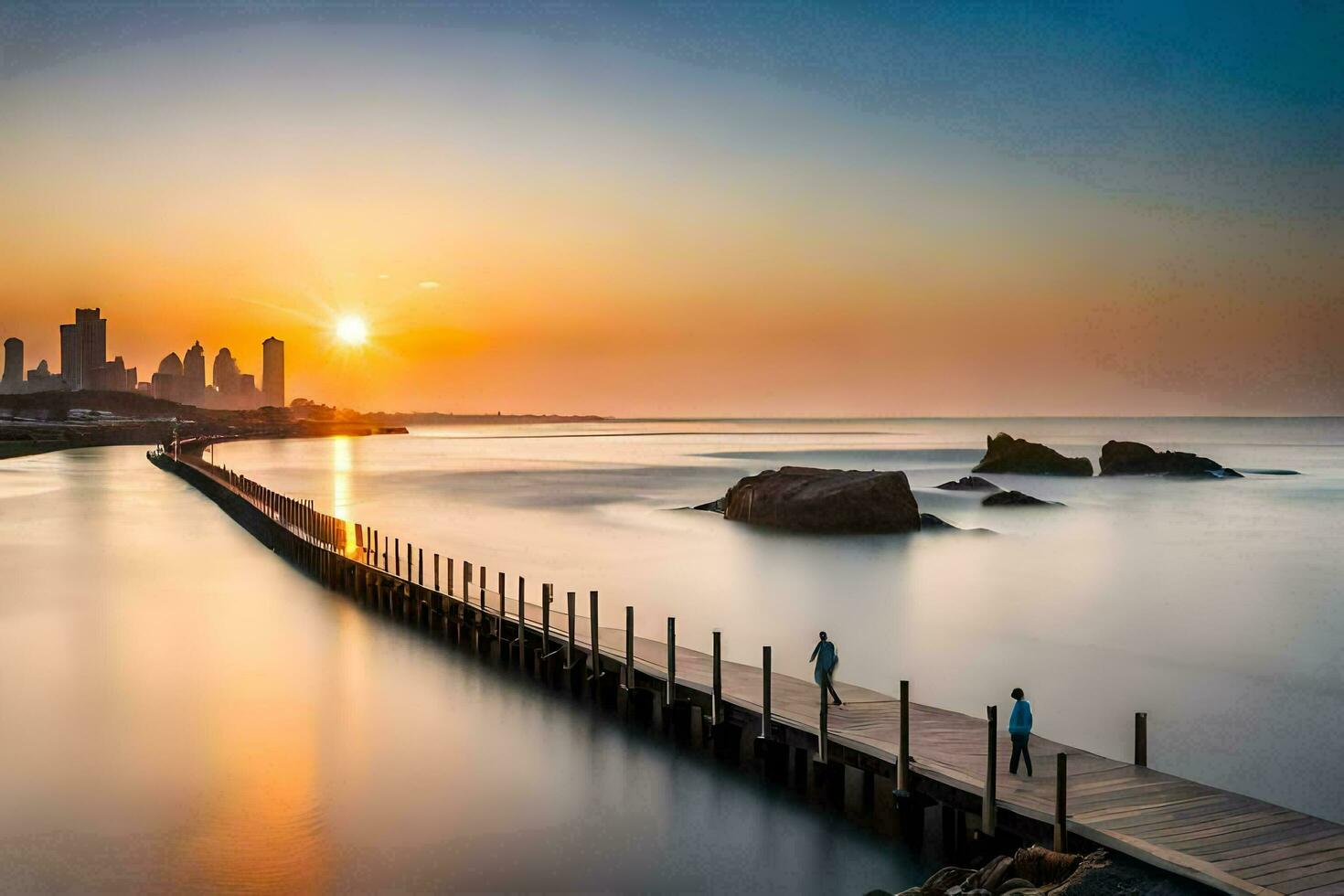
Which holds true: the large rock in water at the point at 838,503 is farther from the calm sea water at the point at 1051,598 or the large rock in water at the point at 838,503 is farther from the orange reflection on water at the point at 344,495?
the orange reflection on water at the point at 344,495

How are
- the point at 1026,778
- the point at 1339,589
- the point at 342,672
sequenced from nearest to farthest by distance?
the point at 1026,778, the point at 342,672, the point at 1339,589

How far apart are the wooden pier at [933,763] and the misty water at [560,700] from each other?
803 mm

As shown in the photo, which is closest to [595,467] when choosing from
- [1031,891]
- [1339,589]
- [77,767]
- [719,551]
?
[719,551]

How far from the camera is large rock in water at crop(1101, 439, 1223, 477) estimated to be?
89.9 m

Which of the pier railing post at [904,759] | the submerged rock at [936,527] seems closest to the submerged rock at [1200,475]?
the submerged rock at [936,527]

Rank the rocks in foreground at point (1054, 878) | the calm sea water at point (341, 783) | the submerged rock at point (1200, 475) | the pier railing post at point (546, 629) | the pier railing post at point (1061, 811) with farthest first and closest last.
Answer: the submerged rock at point (1200, 475), the pier railing post at point (546, 629), the calm sea water at point (341, 783), the pier railing post at point (1061, 811), the rocks in foreground at point (1054, 878)

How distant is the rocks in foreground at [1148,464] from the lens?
89875mm

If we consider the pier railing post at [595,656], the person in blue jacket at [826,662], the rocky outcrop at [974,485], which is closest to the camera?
the person in blue jacket at [826,662]

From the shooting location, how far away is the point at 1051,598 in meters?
36.2

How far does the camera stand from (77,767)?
18.8m

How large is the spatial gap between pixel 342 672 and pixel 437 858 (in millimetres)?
11678

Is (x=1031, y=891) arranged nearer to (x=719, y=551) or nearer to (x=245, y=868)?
(x=245, y=868)

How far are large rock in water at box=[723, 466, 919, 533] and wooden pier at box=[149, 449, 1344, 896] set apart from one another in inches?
846

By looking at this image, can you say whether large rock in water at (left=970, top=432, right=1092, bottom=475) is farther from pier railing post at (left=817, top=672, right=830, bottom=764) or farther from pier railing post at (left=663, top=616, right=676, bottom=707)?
pier railing post at (left=817, top=672, right=830, bottom=764)
